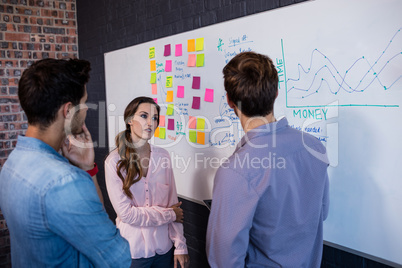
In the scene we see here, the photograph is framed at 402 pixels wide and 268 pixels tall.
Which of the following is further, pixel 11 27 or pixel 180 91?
pixel 11 27

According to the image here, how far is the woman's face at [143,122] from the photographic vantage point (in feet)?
6.68

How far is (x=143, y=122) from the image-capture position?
6.74ft

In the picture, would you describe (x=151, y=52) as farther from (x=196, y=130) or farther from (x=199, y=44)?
(x=196, y=130)

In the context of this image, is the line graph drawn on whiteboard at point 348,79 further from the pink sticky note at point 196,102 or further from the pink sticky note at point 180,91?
the pink sticky note at point 180,91

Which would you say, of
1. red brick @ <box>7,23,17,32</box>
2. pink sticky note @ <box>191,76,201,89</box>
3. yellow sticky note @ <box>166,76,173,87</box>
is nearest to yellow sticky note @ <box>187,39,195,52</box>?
pink sticky note @ <box>191,76,201,89</box>

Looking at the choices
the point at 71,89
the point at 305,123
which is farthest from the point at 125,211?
the point at 305,123

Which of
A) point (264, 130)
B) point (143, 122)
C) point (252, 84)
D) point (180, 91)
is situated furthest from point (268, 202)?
point (180, 91)

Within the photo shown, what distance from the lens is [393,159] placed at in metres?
1.35

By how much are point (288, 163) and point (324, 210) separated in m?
0.39

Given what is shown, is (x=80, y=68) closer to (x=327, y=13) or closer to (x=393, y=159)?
(x=327, y=13)

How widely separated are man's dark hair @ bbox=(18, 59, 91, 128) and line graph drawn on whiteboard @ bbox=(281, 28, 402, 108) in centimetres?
107

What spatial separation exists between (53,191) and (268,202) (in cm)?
69

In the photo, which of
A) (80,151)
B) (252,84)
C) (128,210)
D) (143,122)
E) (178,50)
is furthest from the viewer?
(178,50)

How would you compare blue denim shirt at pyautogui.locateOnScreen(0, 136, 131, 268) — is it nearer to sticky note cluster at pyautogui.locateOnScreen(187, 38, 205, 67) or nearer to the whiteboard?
the whiteboard
